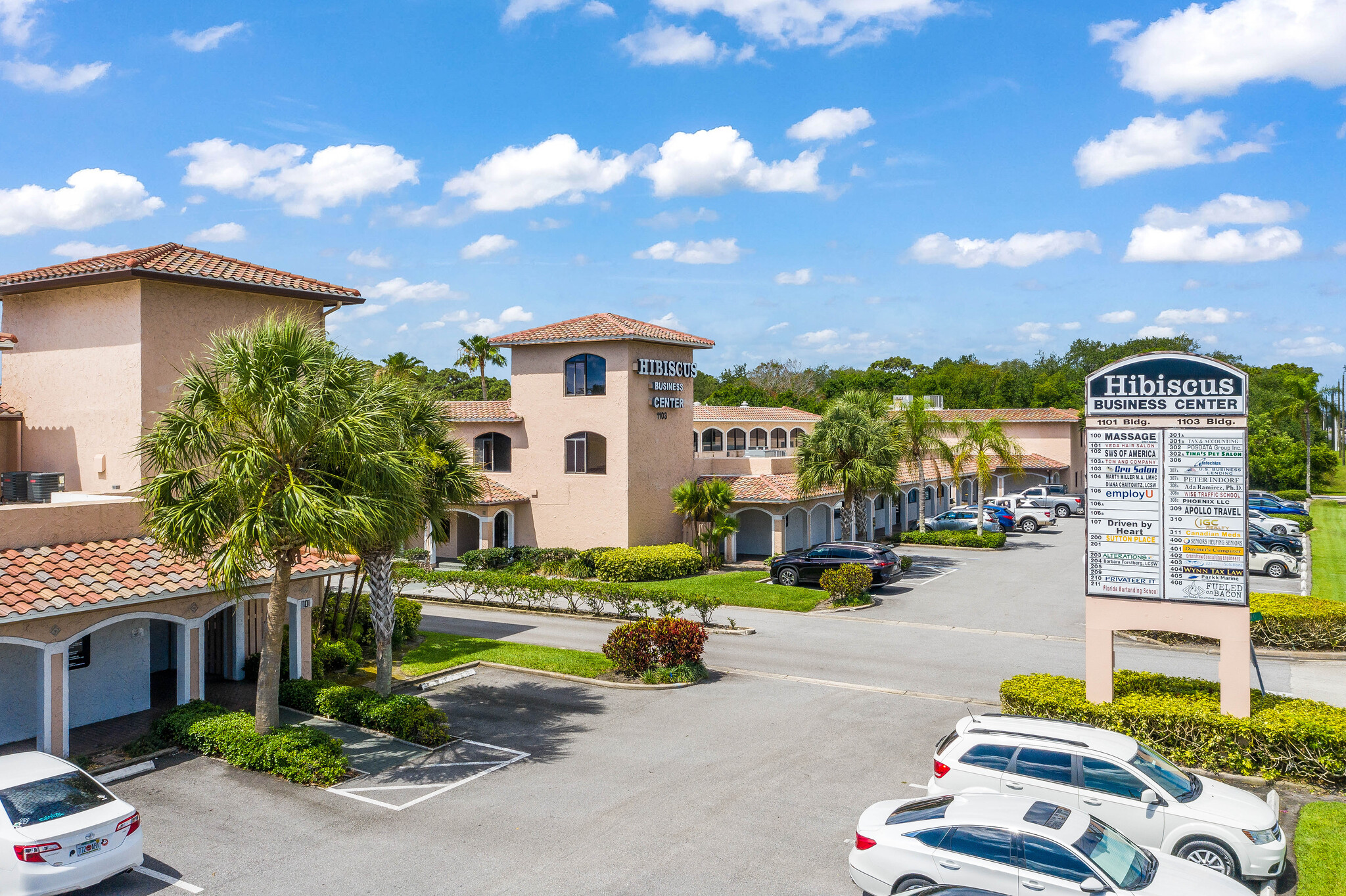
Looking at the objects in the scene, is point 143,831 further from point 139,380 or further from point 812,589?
point 812,589

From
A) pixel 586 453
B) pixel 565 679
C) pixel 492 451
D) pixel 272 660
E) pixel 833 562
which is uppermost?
pixel 492 451

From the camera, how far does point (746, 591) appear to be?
31.5 meters

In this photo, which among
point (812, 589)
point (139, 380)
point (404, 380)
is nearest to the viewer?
point (404, 380)

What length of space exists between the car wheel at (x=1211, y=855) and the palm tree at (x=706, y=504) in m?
25.9

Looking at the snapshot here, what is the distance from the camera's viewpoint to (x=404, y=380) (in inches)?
687

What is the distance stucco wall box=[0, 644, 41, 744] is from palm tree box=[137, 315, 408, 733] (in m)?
3.36

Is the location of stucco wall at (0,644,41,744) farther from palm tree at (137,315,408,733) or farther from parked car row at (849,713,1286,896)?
parked car row at (849,713,1286,896)

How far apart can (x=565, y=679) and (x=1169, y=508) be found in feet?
42.9

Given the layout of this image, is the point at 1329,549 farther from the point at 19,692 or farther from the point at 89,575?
the point at 19,692

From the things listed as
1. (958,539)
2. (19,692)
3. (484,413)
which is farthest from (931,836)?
(958,539)

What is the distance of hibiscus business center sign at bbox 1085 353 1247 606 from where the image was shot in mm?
14406

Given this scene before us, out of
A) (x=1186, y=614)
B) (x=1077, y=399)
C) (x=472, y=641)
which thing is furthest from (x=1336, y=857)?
(x=1077, y=399)

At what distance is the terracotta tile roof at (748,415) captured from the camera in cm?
6314

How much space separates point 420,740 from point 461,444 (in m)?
6.77
